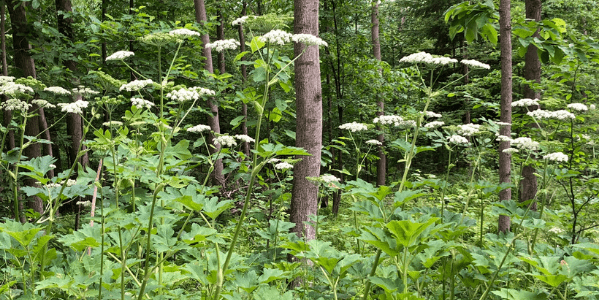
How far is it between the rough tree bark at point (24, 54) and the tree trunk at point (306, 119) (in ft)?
13.3

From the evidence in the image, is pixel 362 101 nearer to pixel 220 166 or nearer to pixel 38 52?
pixel 220 166

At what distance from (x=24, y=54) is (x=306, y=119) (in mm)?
4619

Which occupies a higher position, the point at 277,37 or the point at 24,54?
the point at 24,54

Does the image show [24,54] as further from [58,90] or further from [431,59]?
[431,59]

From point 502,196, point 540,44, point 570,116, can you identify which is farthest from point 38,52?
point 502,196

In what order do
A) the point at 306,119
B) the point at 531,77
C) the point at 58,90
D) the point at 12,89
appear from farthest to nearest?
1. the point at 531,77
2. the point at 306,119
3. the point at 58,90
4. the point at 12,89

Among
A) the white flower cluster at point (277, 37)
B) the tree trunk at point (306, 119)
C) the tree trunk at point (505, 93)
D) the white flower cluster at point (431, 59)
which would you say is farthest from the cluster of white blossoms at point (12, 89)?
the tree trunk at point (505, 93)

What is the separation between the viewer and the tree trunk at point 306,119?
3.94 metres

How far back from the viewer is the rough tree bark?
17.4 ft

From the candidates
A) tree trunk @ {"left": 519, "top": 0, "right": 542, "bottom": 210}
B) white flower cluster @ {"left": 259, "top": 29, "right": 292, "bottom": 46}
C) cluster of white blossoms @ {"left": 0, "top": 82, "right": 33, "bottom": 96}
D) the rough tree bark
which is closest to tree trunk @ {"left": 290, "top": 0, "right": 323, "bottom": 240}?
white flower cluster @ {"left": 259, "top": 29, "right": 292, "bottom": 46}

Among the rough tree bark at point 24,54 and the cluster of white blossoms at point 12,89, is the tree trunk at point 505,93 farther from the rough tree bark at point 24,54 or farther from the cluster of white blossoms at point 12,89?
the rough tree bark at point 24,54

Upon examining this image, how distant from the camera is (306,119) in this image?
156 inches

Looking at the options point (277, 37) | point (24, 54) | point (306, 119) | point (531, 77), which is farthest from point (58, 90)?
point (531, 77)

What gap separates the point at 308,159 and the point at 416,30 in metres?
14.7
